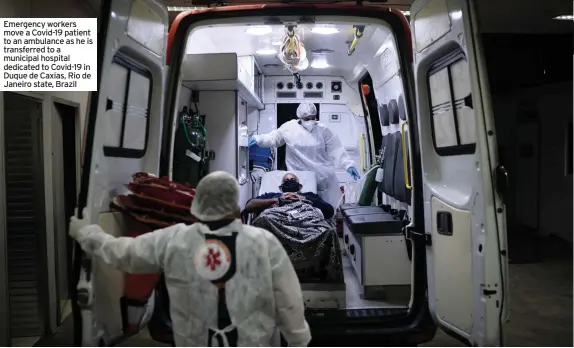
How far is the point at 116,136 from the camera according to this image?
8.41 ft

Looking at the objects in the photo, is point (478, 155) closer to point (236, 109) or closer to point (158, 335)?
point (158, 335)

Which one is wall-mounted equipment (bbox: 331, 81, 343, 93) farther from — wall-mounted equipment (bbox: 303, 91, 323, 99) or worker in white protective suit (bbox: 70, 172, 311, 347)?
worker in white protective suit (bbox: 70, 172, 311, 347)

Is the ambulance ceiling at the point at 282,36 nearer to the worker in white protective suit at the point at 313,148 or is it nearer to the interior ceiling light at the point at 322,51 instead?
the interior ceiling light at the point at 322,51

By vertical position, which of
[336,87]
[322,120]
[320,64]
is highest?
[320,64]

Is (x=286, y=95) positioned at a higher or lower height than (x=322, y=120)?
higher

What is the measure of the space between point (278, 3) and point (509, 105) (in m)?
8.06

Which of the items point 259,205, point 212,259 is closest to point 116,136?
point 212,259

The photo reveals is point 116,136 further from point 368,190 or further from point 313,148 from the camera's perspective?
point 313,148

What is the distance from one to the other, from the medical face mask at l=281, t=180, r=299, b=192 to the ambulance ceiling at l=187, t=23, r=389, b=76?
172 cm

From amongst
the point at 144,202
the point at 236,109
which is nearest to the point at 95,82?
the point at 144,202

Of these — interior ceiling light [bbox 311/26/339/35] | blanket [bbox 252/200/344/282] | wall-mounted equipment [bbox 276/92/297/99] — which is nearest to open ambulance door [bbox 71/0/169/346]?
blanket [bbox 252/200/344/282]

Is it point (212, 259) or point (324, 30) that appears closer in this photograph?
point (212, 259)

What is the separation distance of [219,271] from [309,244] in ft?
5.69

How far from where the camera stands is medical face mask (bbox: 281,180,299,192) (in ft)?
17.8
